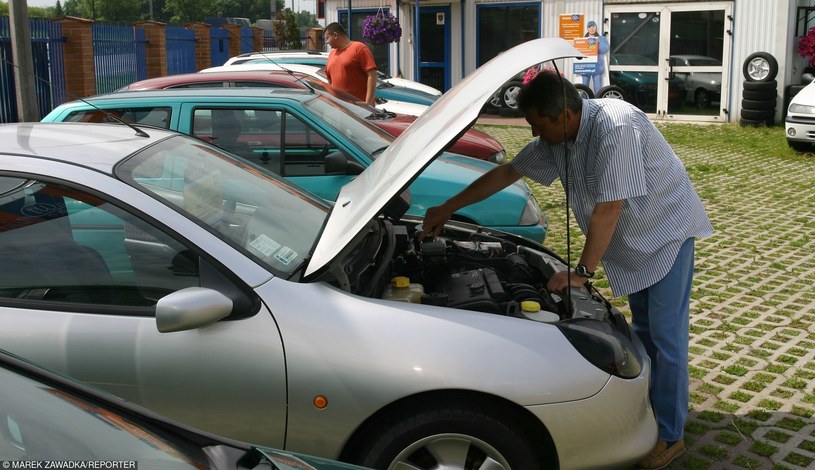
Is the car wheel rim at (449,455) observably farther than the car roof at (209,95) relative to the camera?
No

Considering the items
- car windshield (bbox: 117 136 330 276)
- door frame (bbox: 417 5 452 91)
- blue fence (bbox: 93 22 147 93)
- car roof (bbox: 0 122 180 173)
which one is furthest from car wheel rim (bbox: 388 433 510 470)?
door frame (bbox: 417 5 452 91)

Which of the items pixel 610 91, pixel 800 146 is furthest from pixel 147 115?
pixel 610 91

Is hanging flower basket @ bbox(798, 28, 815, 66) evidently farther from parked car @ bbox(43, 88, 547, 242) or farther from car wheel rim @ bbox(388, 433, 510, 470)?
car wheel rim @ bbox(388, 433, 510, 470)

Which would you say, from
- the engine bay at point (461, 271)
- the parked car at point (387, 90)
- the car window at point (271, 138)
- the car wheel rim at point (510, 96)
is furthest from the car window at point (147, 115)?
the car wheel rim at point (510, 96)

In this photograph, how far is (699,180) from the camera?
1178 centimetres

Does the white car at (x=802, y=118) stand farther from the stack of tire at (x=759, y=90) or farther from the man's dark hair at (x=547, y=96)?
the man's dark hair at (x=547, y=96)

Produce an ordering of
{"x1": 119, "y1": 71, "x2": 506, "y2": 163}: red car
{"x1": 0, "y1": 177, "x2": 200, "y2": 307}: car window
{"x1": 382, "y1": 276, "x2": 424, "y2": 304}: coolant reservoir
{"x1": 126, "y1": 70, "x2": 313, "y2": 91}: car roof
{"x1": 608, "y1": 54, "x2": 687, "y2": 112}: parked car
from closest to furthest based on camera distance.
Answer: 1. {"x1": 0, "y1": 177, "x2": 200, "y2": 307}: car window
2. {"x1": 382, "y1": 276, "x2": 424, "y2": 304}: coolant reservoir
3. {"x1": 119, "y1": 71, "x2": 506, "y2": 163}: red car
4. {"x1": 126, "y1": 70, "x2": 313, "y2": 91}: car roof
5. {"x1": 608, "y1": 54, "x2": 687, "y2": 112}: parked car

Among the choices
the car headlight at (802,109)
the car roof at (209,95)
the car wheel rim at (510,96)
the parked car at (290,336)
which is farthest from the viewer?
the car wheel rim at (510,96)

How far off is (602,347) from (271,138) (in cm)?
384

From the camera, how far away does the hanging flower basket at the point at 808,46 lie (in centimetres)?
1753

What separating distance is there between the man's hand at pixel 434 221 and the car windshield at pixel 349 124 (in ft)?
7.37

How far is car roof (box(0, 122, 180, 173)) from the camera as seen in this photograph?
339 centimetres

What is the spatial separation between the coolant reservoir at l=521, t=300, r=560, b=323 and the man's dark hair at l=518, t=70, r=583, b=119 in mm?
796

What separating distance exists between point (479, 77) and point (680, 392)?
168 centimetres
